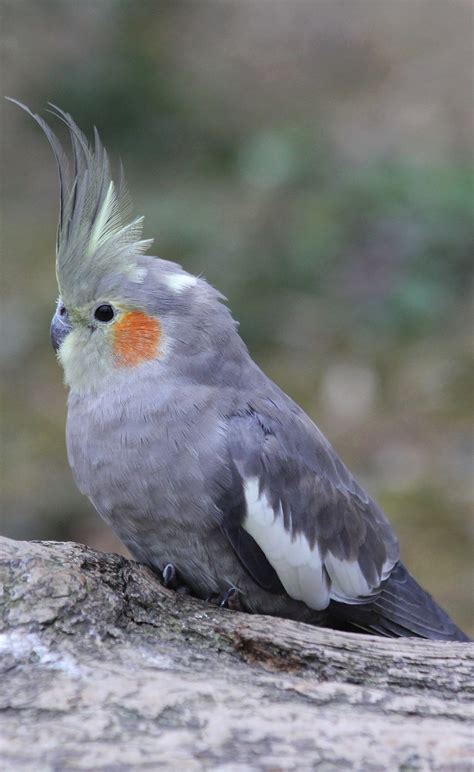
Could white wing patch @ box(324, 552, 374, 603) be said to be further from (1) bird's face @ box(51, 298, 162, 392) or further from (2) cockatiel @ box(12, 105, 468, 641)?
(1) bird's face @ box(51, 298, 162, 392)

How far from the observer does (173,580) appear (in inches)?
158

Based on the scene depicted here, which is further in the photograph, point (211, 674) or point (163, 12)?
point (163, 12)

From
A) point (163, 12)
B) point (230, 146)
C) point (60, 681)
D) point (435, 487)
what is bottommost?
Answer: point (60, 681)

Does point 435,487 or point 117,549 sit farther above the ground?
point 435,487

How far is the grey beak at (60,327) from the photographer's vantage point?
168 inches

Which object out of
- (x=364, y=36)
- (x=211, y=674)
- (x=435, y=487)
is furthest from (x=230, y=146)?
(x=211, y=674)

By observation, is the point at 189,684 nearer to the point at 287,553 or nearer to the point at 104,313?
the point at 287,553

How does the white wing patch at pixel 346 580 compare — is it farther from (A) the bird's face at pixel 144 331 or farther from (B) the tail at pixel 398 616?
(A) the bird's face at pixel 144 331

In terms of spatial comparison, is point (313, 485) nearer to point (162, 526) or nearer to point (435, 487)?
point (162, 526)

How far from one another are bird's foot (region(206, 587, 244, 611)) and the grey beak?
129cm

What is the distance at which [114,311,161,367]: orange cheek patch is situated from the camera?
162 inches

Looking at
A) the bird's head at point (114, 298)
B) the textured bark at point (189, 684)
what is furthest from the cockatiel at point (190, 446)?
the textured bark at point (189, 684)

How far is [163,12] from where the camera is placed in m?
12.9

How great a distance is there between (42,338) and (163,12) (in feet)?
19.6
